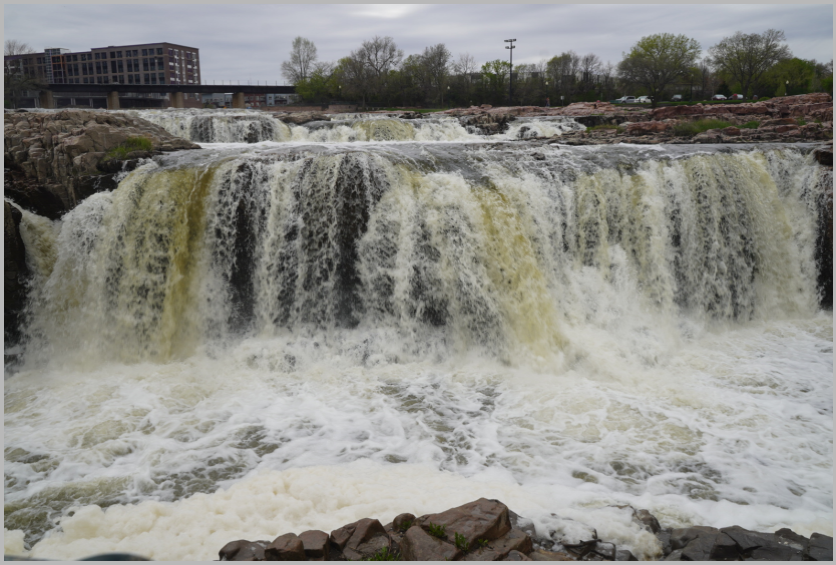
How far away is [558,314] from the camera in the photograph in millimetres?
10320

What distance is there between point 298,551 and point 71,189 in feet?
31.0

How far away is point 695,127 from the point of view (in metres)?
18.4

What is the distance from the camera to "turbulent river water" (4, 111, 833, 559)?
6027 millimetres

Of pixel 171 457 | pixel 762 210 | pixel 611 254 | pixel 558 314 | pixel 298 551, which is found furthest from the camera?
pixel 762 210

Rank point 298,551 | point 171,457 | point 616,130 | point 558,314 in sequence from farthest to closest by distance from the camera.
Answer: point 616,130 → point 558,314 → point 171,457 → point 298,551

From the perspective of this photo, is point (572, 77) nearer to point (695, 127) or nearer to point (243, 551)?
point (695, 127)

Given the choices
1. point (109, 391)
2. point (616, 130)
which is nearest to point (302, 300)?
point (109, 391)

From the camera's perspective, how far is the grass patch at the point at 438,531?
15.8 ft

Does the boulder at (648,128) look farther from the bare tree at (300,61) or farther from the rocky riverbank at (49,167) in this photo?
the bare tree at (300,61)

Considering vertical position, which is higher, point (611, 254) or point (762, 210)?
point (762, 210)

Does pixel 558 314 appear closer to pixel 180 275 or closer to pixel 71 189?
pixel 180 275

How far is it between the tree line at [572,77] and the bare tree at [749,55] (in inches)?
2.6

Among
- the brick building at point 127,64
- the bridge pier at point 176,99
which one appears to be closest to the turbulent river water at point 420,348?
the bridge pier at point 176,99

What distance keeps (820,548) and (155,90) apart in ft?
171
